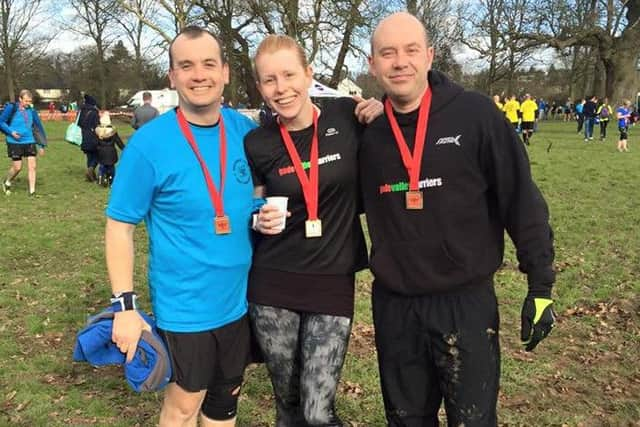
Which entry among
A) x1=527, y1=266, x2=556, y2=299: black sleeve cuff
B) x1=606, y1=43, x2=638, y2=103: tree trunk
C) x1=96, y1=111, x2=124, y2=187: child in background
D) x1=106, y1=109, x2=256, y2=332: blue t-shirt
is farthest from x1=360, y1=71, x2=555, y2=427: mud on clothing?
x1=606, y1=43, x2=638, y2=103: tree trunk

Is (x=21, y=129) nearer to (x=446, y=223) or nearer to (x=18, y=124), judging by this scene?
(x=18, y=124)

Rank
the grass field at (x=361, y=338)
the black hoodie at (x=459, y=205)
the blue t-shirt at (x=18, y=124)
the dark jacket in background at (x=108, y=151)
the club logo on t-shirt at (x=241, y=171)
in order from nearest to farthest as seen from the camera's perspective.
Answer: the black hoodie at (x=459, y=205)
the club logo on t-shirt at (x=241, y=171)
the grass field at (x=361, y=338)
the blue t-shirt at (x=18, y=124)
the dark jacket in background at (x=108, y=151)

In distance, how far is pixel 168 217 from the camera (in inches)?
98.7

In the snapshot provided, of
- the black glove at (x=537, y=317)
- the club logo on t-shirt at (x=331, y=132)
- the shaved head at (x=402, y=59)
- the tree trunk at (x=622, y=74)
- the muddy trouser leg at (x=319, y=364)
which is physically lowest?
the muddy trouser leg at (x=319, y=364)

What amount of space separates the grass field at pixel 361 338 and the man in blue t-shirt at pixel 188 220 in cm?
158

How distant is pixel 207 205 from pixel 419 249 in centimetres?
93

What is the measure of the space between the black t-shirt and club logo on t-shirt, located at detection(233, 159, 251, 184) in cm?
6

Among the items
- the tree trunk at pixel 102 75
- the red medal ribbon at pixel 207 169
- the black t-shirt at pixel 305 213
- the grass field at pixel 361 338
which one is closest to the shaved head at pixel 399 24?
the black t-shirt at pixel 305 213

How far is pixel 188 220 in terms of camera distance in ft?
8.19

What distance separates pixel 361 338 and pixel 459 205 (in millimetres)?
3029

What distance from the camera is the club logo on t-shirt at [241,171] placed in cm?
260

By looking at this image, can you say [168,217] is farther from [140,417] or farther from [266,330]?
[140,417]

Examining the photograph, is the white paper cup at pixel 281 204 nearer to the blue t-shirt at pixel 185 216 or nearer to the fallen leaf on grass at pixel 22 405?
the blue t-shirt at pixel 185 216

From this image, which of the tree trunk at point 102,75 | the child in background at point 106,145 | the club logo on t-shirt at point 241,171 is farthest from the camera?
the tree trunk at point 102,75
